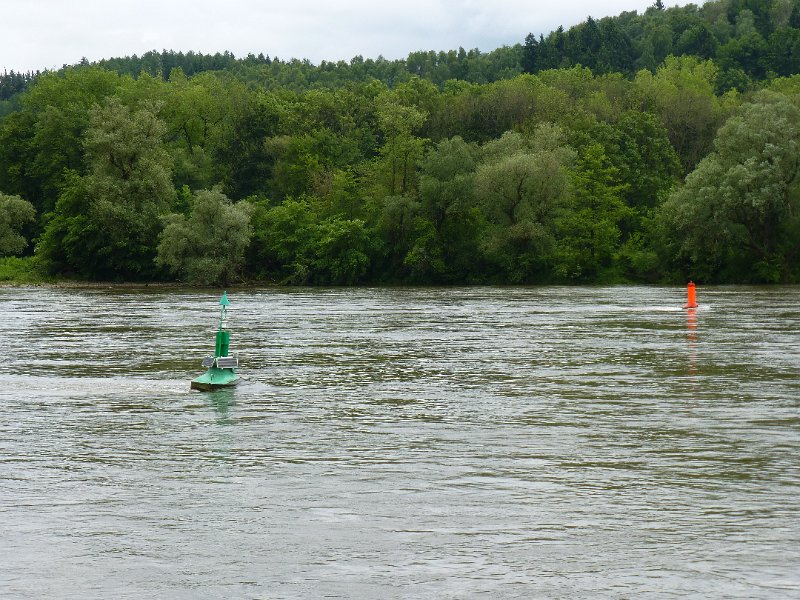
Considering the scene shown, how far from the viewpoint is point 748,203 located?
81438 millimetres

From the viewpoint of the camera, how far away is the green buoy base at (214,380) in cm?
2142

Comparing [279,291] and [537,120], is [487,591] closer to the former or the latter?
[279,291]

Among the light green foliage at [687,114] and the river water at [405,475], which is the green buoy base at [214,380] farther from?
the light green foliage at [687,114]

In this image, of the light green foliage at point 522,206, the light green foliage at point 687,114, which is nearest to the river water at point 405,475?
the light green foliage at point 522,206

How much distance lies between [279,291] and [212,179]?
3882cm

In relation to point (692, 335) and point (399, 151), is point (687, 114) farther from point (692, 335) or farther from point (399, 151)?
→ point (692, 335)

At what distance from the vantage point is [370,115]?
132 metres

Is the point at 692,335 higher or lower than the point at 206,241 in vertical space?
lower

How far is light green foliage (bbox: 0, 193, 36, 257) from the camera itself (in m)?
105

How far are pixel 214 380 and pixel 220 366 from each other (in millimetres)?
806

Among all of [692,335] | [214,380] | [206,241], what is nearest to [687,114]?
[206,241]

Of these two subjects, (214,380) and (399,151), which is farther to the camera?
(399,151)

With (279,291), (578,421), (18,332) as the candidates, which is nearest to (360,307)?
(18,332)

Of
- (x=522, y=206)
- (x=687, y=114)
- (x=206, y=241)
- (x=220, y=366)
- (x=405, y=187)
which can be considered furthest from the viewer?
(x=687, y=114)
